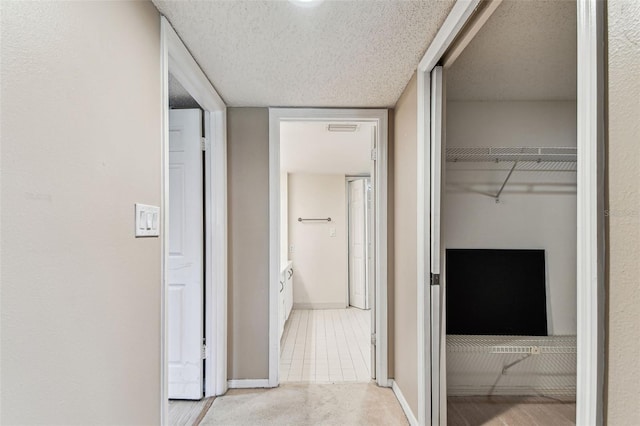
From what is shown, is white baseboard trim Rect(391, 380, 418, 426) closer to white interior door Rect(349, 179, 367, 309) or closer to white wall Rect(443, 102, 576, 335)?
white wall Rect(443, 102, 576, 335)

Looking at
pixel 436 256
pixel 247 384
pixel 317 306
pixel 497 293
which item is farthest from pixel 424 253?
pixel 317 306

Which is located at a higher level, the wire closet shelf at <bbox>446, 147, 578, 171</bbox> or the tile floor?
the wire closet shelf at <bbox>446, 147, 578, 171</bbox>

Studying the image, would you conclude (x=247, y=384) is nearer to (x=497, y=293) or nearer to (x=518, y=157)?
(x=497, y=293)

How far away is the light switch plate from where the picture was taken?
1.31 meters

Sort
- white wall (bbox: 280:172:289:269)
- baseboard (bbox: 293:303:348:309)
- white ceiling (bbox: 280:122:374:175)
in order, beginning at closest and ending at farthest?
1. white ceiling (bbox: 280:122:374:175)
2. white wall (bbox: 280:172:289:269)
3. baseboard (bbox: 293:303:348:309)

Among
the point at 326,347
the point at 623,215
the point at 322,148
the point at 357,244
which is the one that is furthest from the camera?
the point at 357,244

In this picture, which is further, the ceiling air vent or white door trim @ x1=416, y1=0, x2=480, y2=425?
the ceiling air vent

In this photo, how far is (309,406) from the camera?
2379 millimetres

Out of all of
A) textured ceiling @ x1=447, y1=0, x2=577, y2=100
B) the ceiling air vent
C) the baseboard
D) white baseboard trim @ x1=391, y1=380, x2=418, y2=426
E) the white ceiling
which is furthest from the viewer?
the baseboard

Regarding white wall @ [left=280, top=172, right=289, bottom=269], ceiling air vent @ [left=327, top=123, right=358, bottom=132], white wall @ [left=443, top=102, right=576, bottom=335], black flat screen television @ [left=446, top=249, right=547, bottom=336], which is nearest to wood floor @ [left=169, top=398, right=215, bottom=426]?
black flat screen television @ [left=446, top=249, right=547, bottom=336]

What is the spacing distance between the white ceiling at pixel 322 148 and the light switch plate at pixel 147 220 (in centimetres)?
175

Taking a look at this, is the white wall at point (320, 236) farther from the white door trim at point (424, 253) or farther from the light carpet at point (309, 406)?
the white door trim at point (424, 253)

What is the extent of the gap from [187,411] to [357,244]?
12.2 ft

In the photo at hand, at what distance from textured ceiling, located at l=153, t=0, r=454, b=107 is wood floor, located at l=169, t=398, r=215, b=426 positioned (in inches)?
86.4
